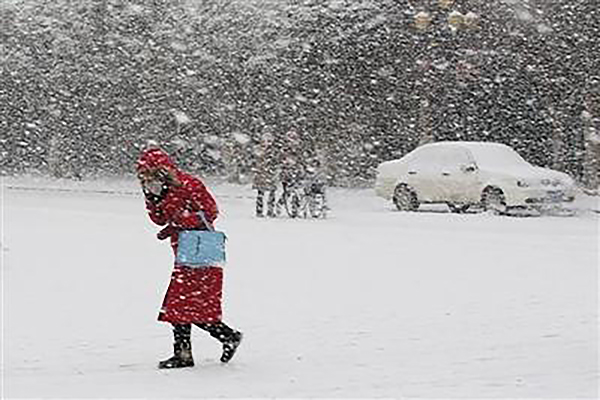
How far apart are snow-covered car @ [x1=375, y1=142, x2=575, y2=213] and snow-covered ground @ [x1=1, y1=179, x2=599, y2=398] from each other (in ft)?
8.70

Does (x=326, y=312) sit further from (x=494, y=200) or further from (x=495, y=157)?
(x=495, y=157)

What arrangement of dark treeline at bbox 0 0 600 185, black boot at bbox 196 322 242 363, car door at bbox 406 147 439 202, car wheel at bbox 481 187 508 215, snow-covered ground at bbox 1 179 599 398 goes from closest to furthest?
snow-covered ground at bbox 1 179 599 398 → black boot at bbox 196 322 242 363 → car wheel at bbox 481 187 508 215 → car door at bbox 406 147 439 202 → dark treeline at bbox 0 0 600 185

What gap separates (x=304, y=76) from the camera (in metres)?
35.8

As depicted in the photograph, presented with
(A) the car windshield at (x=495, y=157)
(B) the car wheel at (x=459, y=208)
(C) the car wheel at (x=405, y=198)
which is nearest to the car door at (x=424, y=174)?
(C) the car wheel at (x=405, y=198)

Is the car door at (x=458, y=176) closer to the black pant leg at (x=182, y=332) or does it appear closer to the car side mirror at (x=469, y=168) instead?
the car side mirror at (x=469, y=168)

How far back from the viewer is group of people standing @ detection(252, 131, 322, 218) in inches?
934

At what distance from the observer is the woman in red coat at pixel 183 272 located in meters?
9.42

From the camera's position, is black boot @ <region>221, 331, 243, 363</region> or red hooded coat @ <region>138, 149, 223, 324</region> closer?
red hooded coat @ <region>138, 149, 223, 324</region>

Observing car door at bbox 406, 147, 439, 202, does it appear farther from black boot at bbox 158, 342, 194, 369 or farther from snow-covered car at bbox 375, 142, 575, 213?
black boot at bbox 158, 342, 194, 369

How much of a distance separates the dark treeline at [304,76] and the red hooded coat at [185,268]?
74.5ft

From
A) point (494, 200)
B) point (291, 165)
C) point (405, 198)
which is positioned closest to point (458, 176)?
point (494, 200)

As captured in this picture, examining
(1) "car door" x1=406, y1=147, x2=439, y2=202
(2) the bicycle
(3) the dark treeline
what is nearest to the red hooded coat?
(2) the bicycle

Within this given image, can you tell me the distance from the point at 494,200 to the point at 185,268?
Answer: 17.0 m

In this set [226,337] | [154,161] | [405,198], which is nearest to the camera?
[154,161]
